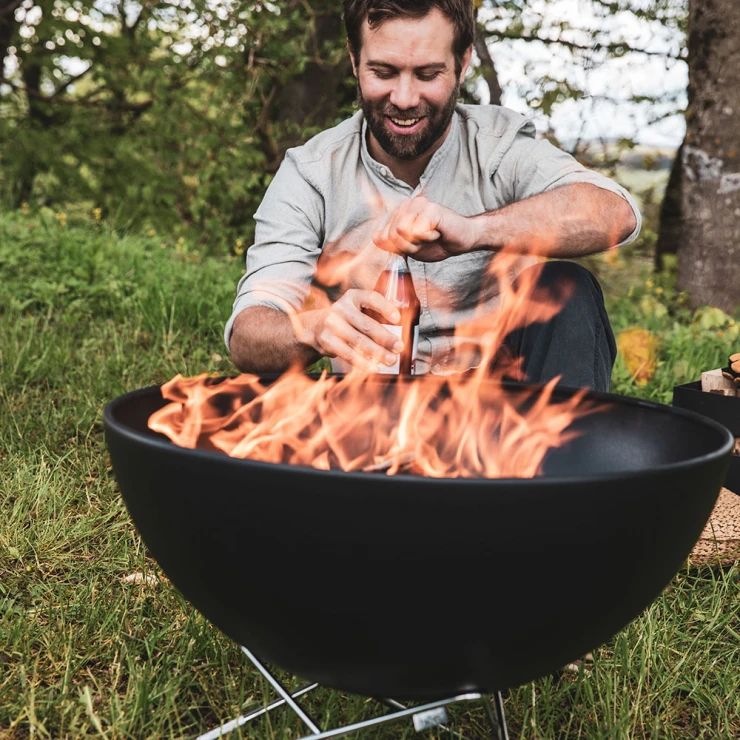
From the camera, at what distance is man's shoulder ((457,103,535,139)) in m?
2.33

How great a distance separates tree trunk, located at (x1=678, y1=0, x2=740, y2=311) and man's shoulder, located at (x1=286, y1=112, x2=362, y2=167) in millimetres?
3074

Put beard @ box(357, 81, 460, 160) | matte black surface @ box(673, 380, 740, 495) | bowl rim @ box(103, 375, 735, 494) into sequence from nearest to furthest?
bowl rim @ box(103, 375, 735, 494) < beard @ box(357, 81, 460, 160) < matte black surface @ box(673, 380, 740, 495)

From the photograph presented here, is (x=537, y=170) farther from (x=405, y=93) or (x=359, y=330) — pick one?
(x=359, y=330)

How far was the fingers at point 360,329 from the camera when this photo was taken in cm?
138

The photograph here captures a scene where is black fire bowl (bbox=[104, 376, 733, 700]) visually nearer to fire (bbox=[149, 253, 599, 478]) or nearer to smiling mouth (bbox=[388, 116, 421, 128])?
fire (bbox=[149, 253, 599, 478])

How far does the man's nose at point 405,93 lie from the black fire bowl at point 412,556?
1319mm

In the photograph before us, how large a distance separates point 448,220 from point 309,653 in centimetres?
85

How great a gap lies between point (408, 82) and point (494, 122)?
37cm

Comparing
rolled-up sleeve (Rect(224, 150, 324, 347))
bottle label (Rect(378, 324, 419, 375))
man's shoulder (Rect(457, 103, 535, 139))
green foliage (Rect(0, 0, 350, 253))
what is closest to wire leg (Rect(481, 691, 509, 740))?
bottle label (Rect(378, 324, 419, 375))

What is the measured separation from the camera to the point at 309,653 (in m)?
1.08

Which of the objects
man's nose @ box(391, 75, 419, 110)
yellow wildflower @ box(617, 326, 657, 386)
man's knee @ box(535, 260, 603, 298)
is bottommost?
yellow wildflower @ box(617, 326, 657, 386)

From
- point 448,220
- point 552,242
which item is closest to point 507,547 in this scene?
point 448,220

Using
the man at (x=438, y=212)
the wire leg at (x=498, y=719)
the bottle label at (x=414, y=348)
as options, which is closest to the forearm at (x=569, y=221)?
the man at (x=438, y=212)

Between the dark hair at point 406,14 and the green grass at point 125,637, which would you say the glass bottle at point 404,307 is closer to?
the dark hair at point 406,14
